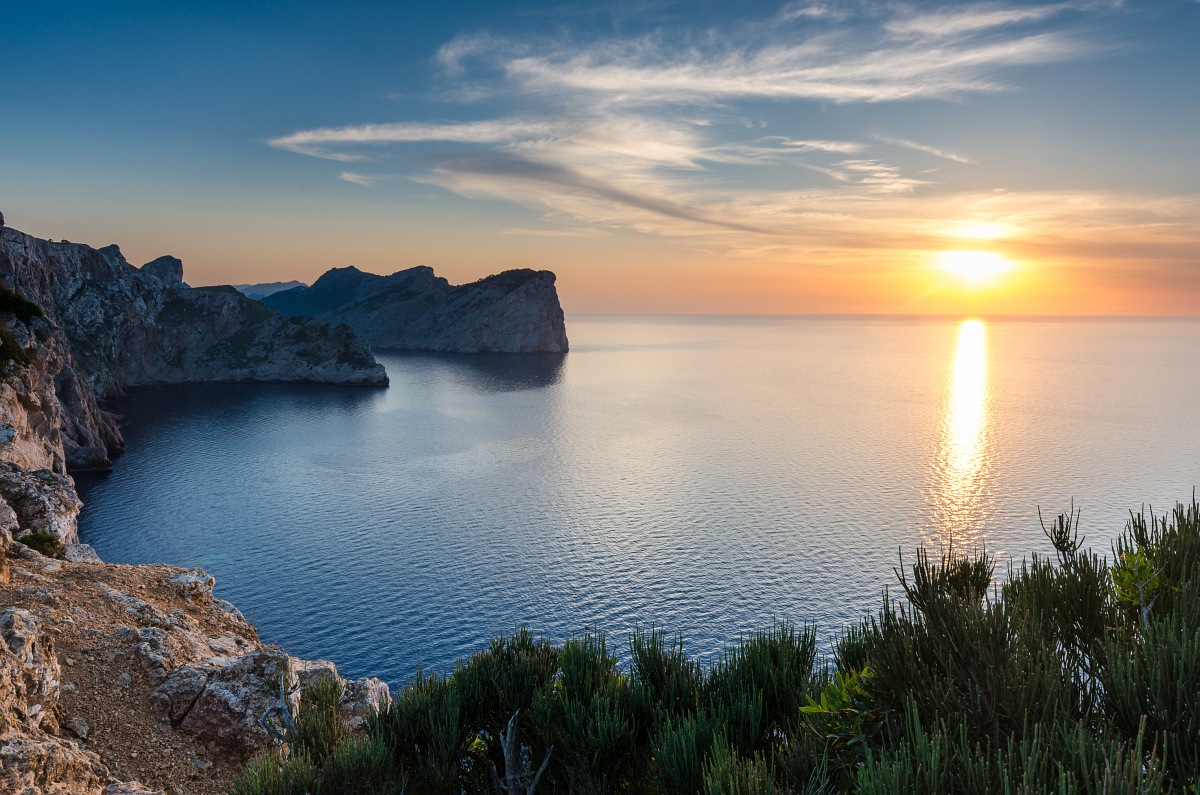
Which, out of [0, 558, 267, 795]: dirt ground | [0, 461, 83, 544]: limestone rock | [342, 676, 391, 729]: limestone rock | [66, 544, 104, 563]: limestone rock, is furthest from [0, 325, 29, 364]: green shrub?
[342, 676, 391, 729]: limestone rock

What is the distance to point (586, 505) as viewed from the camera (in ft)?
302

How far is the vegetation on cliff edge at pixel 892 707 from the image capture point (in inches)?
303

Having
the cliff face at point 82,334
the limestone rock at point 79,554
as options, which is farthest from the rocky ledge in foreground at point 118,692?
the cliff face at point 82,334

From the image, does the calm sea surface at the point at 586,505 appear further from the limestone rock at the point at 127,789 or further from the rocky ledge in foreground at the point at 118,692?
the limestone rock at the point at 127,789

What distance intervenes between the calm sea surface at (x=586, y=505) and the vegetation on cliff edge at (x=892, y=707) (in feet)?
52.8

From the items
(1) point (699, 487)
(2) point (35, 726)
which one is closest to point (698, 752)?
(2) point (35, 726)

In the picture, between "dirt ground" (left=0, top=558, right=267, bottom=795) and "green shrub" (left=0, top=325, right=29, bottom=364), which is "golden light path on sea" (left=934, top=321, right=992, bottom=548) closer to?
"dirt ground" (left=0, top=558, right=267, bottom=795)

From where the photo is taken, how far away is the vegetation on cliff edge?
7.69 m

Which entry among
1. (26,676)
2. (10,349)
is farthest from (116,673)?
(10,349)

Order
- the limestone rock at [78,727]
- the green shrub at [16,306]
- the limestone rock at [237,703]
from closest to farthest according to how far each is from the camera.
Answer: the limestone rock at [78,727]
the limestone rock at [237,703]
the green shrub at [16,306]

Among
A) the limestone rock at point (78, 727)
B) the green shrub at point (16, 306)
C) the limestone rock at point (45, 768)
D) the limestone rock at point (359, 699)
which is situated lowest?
the limestone rock at point (359, 699)

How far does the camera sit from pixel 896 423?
5699 inches

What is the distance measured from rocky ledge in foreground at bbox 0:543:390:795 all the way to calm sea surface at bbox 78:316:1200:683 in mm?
18707

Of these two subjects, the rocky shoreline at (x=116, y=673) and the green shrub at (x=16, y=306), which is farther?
the green shrub at (x=16, y=306)
